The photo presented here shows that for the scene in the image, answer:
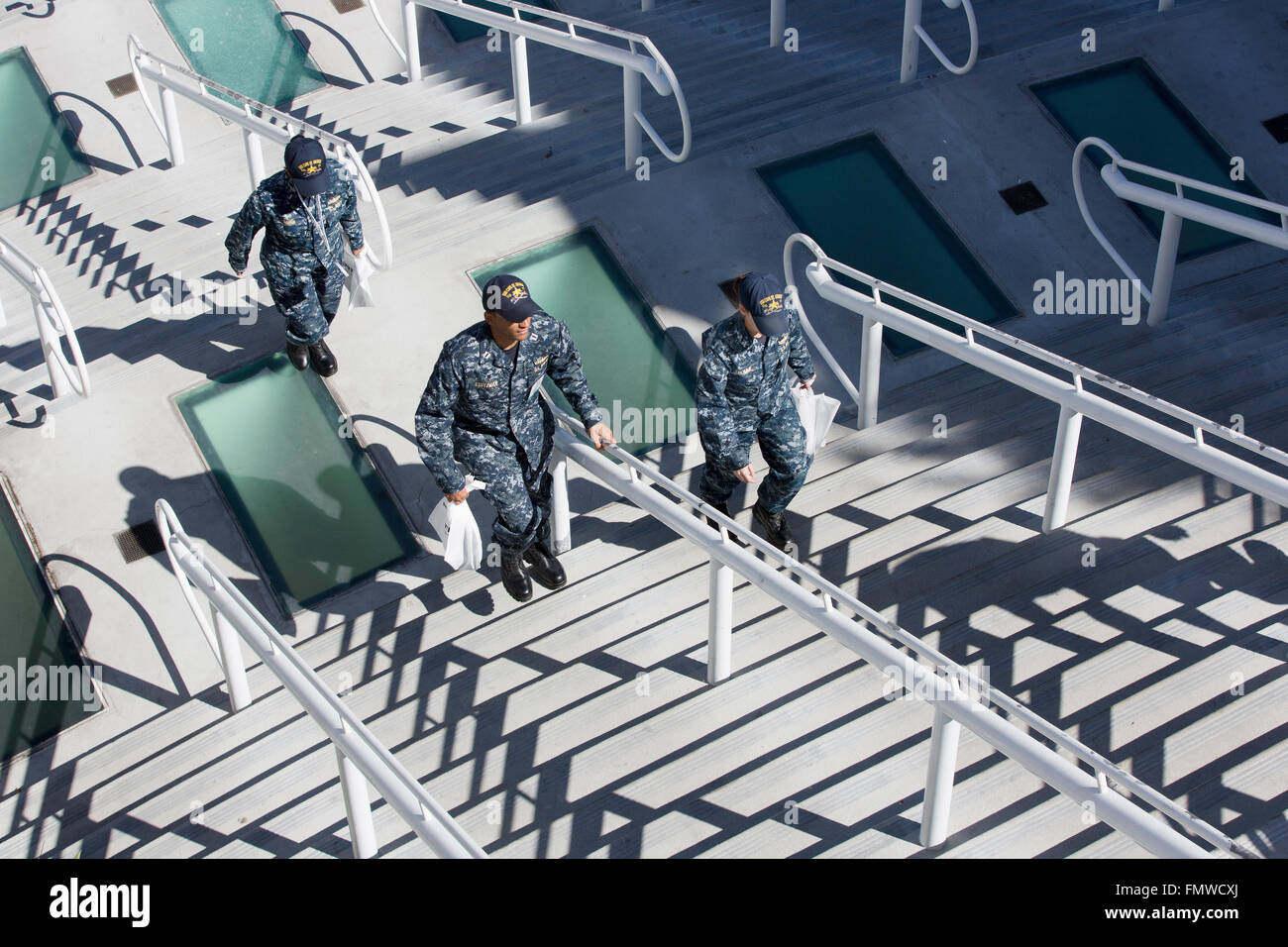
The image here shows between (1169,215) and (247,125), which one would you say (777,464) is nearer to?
(1169,215)

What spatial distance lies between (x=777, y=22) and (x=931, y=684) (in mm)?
6528

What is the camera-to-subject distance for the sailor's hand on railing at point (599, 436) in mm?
6031

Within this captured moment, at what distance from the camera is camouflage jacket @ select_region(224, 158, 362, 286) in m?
7.26

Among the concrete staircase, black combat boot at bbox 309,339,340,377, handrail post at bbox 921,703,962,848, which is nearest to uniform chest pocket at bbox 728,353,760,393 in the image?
the concrete staircase

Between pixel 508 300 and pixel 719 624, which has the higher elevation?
pixel 508 300

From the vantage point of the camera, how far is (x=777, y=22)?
1014 centimetres

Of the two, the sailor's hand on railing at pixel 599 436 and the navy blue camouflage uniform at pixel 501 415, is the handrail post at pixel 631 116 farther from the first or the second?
the sailor's hand on railing at pixel 599 436

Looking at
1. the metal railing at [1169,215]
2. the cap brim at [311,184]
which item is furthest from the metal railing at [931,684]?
the metal railing at [1169,215]

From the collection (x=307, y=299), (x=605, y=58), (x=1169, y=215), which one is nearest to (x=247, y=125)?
(x=307, y=299)

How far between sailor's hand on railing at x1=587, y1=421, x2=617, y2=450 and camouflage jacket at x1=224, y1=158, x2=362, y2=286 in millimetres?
2084

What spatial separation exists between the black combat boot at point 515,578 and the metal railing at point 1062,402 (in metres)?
1.71

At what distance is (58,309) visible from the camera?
24.7 feet

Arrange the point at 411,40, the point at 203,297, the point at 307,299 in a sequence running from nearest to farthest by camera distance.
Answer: the point at 307,299 → the point at 203,297 → the point at 411,40

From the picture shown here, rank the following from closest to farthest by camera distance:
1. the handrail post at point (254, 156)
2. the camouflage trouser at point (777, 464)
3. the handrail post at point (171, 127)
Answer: the camouflage trouser at point (777, 464), the handrail post at point (254, 156), the handrail post at point (171, 127)
